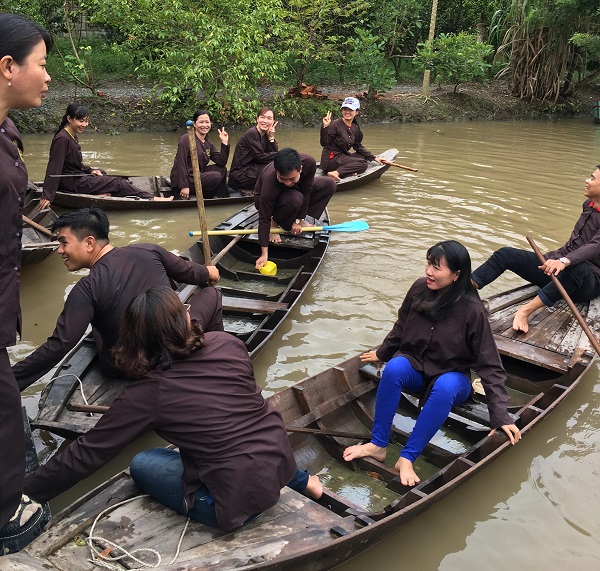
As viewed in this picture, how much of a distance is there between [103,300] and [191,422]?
1209mm

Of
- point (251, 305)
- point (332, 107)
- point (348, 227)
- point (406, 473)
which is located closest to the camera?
point (406, 473)

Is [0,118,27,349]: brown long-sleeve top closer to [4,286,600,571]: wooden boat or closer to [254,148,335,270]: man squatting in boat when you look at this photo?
[4,286,600,571]: wooden boat

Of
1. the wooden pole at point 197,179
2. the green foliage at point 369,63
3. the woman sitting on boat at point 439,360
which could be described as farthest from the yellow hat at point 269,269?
the green foliage at point 369,63

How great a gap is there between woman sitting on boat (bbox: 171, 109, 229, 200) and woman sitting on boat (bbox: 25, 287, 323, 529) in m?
5.23

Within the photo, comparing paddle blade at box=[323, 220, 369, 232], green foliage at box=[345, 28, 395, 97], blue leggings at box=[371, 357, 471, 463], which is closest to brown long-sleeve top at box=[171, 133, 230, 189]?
paddle blade at box=[323, 220, 369, 232]

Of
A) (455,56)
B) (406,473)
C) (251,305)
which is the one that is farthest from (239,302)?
(455,56)

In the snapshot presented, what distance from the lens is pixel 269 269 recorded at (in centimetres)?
584

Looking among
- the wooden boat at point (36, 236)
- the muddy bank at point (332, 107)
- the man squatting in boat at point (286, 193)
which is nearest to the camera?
the wooden boat at point (36, 236)

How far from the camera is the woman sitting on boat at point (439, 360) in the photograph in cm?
330

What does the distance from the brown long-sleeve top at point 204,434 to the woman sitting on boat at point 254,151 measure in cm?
543

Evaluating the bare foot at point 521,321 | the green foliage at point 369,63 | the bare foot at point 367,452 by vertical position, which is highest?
the green foliage at point 369,63

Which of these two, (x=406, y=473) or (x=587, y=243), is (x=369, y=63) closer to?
(x=587, y=243)

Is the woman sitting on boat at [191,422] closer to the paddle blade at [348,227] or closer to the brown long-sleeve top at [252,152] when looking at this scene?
the paddle blade at [348,227]

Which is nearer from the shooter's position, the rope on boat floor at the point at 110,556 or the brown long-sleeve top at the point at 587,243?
the rope on boat floor at the point at 110,556
